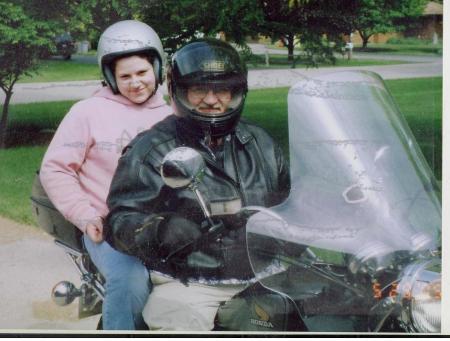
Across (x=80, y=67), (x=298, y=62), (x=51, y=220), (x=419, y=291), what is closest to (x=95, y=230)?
(x=51, y=220)

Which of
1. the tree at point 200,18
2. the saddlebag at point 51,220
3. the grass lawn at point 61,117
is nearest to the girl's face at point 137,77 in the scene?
the tree at point 200,18

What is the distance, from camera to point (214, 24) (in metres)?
3.05

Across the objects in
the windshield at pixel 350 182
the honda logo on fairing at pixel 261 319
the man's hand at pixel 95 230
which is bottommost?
the honda logo on fairing at pixel 261 319

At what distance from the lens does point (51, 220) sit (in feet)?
9.87

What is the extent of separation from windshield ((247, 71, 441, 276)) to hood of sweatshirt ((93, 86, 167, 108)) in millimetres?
598

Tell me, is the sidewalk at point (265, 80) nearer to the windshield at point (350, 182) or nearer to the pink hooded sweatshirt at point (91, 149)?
the pink hooded sweatshirt at point (91, 149)

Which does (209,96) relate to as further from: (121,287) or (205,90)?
(121,287)

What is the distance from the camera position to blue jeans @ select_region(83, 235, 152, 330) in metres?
2.75

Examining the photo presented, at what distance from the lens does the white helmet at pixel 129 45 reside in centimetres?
293

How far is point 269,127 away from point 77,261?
1049 mm

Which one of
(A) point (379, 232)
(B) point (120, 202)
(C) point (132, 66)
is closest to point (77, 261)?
(B) point (120, 202)

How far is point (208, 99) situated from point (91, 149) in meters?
0.56

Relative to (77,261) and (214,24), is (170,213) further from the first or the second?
(214,24)

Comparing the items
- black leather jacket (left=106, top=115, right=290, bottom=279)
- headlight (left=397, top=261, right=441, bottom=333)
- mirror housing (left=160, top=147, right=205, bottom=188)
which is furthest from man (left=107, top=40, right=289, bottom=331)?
headlight (left=397, top=261, right=441, bottom=333)
